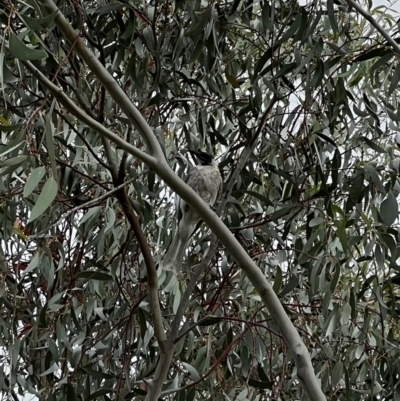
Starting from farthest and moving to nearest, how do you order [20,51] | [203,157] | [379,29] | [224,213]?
[203,157], [224,213], [379,29], [20,51]

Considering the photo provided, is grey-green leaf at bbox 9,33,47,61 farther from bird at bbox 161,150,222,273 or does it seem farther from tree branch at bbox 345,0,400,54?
tree branch at bbox 345,0,400,54

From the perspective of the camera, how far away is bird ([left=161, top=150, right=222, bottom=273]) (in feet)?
7.84

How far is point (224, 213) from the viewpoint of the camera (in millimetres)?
2361

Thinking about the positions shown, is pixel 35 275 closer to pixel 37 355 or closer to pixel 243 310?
pixel 37 355

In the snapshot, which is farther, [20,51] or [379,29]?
[379,29]

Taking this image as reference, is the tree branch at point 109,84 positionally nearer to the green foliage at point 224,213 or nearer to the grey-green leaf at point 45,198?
the grey-green leaf at point 45,198

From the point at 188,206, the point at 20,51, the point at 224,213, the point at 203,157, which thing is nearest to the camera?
the point at 20,51

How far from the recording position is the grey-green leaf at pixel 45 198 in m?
1.31

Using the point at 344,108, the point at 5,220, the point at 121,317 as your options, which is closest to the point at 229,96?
the point at 344,108

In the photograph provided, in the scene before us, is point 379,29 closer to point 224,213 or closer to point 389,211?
point 389,211

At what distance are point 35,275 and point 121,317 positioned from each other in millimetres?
546

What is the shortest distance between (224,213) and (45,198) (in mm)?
1090

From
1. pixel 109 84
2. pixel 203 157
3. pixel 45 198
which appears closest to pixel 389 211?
pixel 109 84

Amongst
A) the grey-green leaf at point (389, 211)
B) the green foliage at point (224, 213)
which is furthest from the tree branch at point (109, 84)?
the grey-green leaf at point (389, 211)
